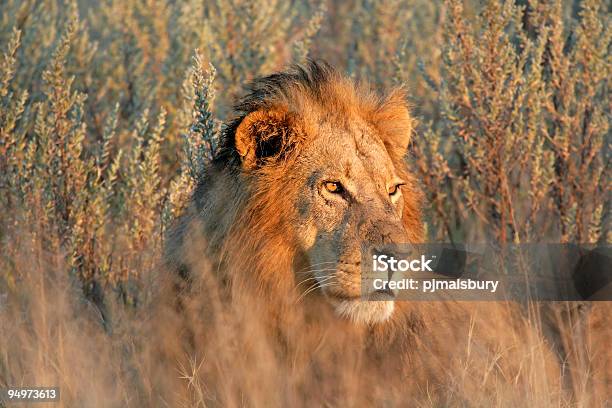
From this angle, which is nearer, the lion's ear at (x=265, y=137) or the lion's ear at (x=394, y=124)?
the lion's ear at (x=265, y=137)

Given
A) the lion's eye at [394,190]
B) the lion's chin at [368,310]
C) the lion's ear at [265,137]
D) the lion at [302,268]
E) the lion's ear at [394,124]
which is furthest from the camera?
the lion's ear at [394,124]

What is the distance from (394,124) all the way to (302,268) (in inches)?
34.7

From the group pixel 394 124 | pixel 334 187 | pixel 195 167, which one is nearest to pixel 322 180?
pixel 334 187

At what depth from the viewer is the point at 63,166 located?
217 inches

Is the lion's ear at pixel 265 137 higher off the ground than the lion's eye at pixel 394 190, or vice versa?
the lion's ear at pixel 265 137

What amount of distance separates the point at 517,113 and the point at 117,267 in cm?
254

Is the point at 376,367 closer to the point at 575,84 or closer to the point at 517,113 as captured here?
the point at 517,113

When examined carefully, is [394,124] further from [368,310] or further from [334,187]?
[368,310]

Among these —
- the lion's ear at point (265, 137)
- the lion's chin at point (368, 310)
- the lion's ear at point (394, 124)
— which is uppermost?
the lion's ear at point (394, 124)

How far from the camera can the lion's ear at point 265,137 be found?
3.74 metres

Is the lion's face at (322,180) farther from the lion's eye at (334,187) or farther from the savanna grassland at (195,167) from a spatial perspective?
the savanna grassland at (195,167)

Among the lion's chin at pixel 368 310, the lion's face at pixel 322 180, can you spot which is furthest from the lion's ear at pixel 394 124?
the lion's chin at pixel 368 310

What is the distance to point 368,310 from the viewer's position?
3.45 m

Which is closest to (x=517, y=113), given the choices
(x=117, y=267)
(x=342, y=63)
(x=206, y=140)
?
(x=206, y=140)
